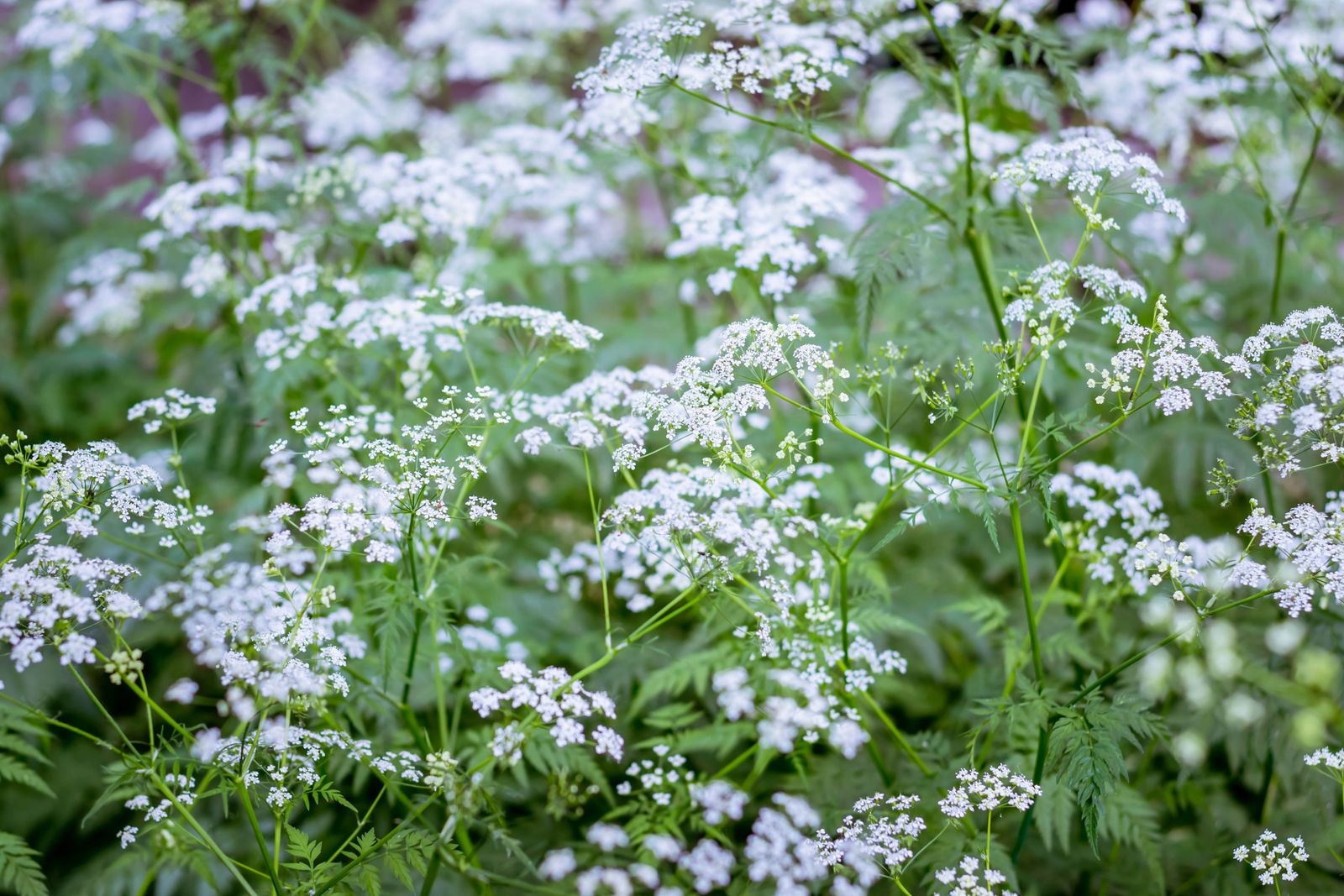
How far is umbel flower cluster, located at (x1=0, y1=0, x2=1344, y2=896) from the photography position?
108 inches

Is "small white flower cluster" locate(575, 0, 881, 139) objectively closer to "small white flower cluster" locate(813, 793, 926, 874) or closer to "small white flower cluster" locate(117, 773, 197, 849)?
"small white flower cluster" locate(813, 793, 926, 874)

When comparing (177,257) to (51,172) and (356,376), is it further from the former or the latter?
(51,172)

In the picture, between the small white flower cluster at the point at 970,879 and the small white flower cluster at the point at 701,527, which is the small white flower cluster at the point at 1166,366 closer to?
the small white flower cluster at the point at 701,527

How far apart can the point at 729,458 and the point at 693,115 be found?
3.23 m

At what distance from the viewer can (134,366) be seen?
20.2ft

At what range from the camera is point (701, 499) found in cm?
347

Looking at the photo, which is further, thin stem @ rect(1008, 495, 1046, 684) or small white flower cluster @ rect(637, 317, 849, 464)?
thin stem @ rect(1008, 495, 1046, 684)

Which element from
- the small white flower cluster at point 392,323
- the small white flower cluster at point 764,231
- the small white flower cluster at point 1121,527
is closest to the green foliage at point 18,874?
the small white flower cluster at point 392,323

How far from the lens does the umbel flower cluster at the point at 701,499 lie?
2.74 metres

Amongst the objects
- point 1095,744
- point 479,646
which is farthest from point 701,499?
point 1095,744

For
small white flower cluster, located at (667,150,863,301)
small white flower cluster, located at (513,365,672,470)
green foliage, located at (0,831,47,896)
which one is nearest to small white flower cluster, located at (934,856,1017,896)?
small white flower cluster, located at (513,365,672,470)

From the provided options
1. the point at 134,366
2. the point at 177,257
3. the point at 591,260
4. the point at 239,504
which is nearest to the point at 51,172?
the point at 134,366

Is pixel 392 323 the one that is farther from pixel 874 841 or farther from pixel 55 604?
pixel 874 841

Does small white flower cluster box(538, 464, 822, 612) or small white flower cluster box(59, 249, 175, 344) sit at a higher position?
small white flower cluster box(538, 464, 822, 612)
